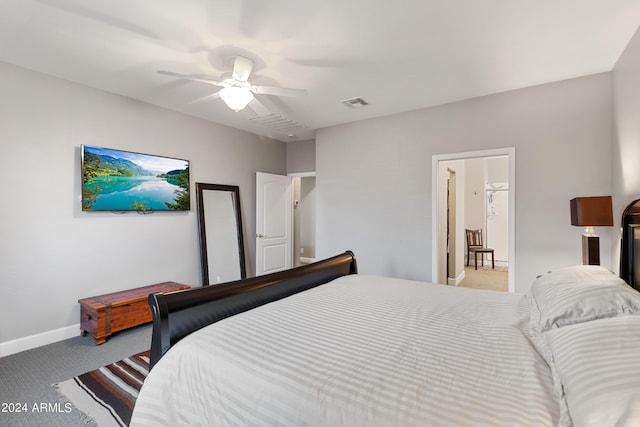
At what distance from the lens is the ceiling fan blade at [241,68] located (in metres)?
2.45

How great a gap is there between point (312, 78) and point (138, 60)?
1570 millimetres

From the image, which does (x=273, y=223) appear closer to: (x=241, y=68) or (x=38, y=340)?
(x=241, y=68)

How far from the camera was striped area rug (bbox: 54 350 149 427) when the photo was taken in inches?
74.0

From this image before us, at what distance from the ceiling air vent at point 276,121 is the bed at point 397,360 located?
113 inches

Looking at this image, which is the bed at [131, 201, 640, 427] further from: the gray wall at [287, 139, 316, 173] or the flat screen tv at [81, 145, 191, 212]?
the gray wall at [287, 139, 316, 173]

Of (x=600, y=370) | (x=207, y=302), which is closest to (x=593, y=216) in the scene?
(x=600, y=370)

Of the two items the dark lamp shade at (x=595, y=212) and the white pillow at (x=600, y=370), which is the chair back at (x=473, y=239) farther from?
the white pillow at (x=600, y=370)

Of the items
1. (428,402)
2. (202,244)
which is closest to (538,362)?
(428,402)

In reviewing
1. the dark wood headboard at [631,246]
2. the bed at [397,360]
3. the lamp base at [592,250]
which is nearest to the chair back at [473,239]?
the lamp base at [592,250]

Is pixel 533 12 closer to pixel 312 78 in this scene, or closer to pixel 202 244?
pixel 312 78

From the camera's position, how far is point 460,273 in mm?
5473

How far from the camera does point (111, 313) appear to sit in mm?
2936

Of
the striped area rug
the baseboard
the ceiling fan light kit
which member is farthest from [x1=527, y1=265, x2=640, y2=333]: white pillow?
the baseboard

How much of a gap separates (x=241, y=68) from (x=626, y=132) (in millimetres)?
3183
